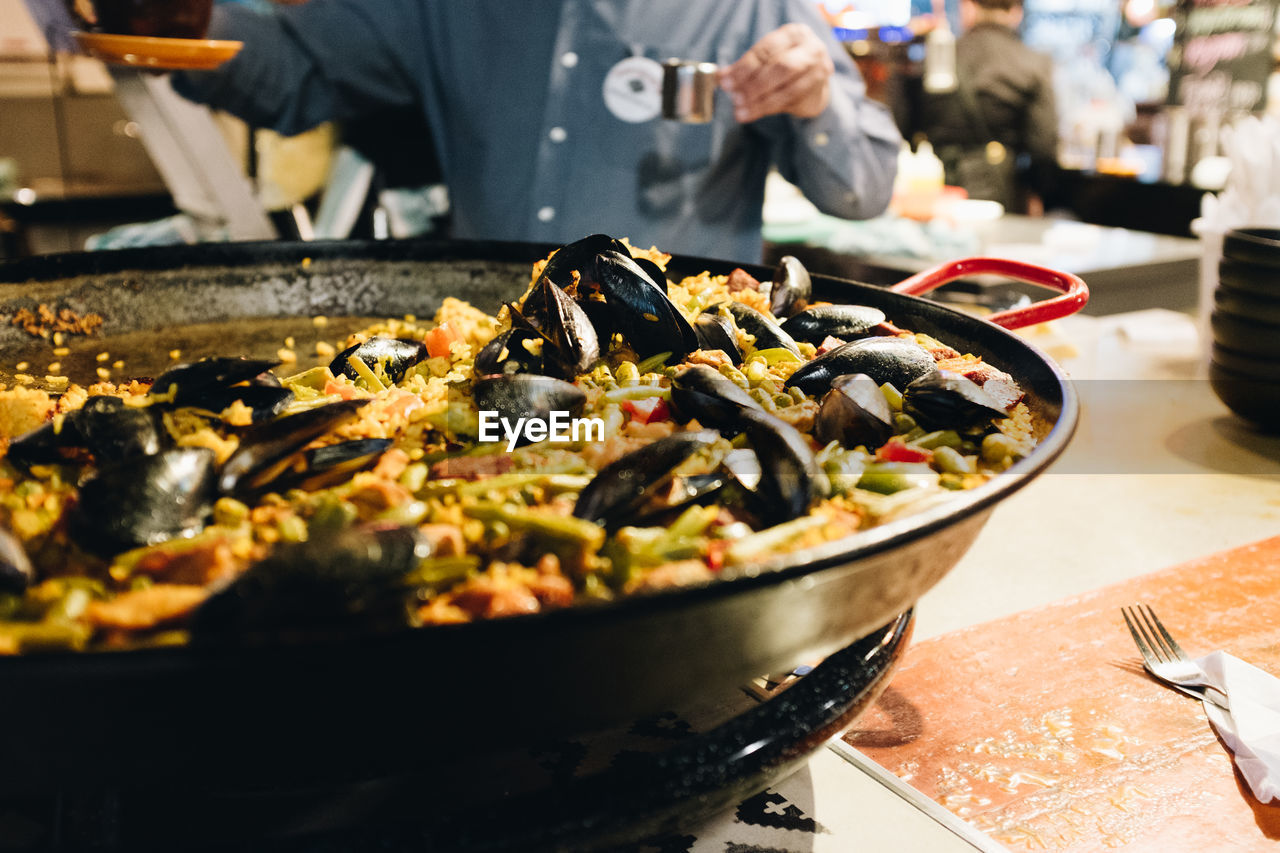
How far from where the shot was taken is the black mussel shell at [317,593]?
0.61m

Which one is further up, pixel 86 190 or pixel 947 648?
pixel 86 190

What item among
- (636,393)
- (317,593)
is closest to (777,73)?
(636,393)

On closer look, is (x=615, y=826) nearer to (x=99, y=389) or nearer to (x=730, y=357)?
(x=730, y=357)

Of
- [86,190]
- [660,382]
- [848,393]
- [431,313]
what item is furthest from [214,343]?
[86,190]

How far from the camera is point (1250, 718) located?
1.07m

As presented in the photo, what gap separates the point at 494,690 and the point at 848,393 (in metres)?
0.63

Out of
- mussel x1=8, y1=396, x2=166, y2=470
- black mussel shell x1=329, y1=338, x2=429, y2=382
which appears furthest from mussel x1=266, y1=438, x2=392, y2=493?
black mussel shell x1=329, y1=338, x2=429, y2=382

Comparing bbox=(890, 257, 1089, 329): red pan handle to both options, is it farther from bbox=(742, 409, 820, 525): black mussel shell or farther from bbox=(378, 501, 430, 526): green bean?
bbox=(378, 501, 430, 526): green bean

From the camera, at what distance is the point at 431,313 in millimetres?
1983

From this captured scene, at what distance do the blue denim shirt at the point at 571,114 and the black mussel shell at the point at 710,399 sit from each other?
2.13m

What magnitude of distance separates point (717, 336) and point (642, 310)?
15 centimetres

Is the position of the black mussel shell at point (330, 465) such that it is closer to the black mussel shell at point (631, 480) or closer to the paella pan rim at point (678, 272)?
the black mussel shell at point (631, 480)

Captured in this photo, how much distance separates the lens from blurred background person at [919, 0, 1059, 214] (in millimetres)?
7059

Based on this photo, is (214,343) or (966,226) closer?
(214,343)
